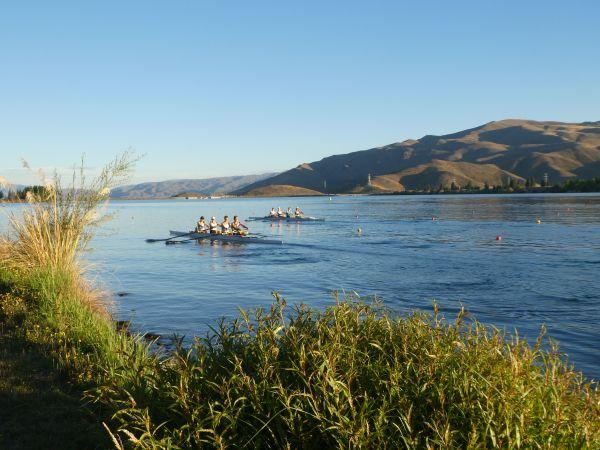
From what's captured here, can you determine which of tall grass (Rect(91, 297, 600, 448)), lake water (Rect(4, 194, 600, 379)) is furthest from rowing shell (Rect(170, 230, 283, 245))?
tall grass (Rect(91, 297, 600, 448))

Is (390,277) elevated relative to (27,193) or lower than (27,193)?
lower

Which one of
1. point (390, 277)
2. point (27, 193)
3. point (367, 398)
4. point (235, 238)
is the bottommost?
point (390, 277)

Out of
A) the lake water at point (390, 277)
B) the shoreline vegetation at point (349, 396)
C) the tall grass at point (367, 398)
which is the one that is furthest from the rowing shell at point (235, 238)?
the tall grass at point (367, 398)

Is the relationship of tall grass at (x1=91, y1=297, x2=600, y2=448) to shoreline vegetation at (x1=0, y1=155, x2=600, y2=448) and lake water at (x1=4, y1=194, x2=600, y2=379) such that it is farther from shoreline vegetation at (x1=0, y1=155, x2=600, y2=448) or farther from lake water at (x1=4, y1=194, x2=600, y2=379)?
lake water at (x1=4, y1=194, x2=600, y2=379)

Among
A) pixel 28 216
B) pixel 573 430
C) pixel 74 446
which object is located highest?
pixel 28 216

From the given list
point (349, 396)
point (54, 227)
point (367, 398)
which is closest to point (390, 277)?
point (54, 227)

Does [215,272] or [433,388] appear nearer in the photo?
[433,388]

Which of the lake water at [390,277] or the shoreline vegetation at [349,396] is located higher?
the shoreline vegetation at [349,396]

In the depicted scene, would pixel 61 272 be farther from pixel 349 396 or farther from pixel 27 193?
pixel 349 396

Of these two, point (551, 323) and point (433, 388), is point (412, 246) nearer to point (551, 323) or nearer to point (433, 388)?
point (551, 323)

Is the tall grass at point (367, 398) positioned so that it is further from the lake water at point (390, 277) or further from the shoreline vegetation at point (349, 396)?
the lake water at point (390, 277)

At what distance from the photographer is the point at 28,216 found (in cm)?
1291

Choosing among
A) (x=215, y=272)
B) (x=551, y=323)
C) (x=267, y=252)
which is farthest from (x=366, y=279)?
(x=267, y=252)

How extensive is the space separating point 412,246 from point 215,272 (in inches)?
545
